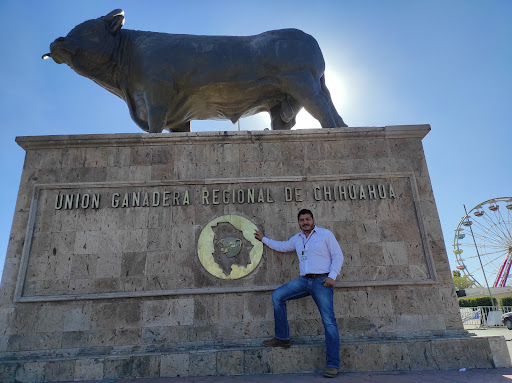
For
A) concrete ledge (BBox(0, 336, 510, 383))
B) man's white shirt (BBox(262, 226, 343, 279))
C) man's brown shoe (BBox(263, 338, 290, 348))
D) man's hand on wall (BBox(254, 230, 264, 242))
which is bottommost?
concrete ledge (BBox(0, 336, 510, 383))

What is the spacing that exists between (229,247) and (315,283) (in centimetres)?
176

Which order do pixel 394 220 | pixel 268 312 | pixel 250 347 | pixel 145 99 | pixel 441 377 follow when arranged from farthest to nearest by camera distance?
1. pixel 145 99
2. pixel 394 220
3. pixel 268 312
4. pixel 250 347
5. pixel 441 377

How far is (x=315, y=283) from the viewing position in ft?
17.7

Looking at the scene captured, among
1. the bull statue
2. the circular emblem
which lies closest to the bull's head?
the bull statue

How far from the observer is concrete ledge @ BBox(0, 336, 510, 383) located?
5332 millimetres

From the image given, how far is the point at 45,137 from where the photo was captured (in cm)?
717

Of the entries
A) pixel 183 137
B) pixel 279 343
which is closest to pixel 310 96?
pixel 183 137

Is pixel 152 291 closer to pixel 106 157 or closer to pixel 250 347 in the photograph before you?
pixel 250 347

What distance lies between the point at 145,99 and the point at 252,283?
15.6 ft

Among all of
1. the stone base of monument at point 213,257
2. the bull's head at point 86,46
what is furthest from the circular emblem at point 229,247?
the bull's head at point 86,46

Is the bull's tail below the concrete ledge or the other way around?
the other way around

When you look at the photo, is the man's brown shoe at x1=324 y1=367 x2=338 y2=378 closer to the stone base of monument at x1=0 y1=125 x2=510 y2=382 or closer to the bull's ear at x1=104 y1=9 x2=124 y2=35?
the stone base of monument at x1=0 y1=125 x2=510 y2=382

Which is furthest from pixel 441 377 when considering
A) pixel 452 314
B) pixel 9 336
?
pixel 9 336

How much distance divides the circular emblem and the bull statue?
2.90 m
